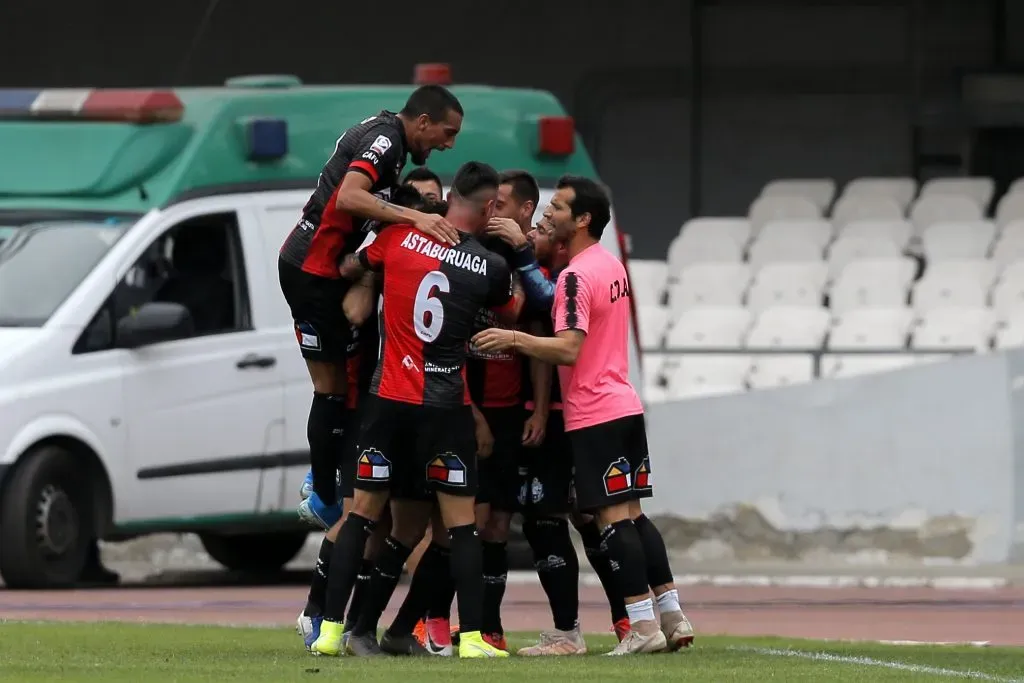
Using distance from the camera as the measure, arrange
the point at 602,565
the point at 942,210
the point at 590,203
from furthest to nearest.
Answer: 1. the point at 942,210
2. the point at 602,565
3. the point at 590,203

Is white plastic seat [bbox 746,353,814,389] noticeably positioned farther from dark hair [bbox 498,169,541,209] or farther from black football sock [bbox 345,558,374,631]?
black football sock [bbox 345,558,374,631]

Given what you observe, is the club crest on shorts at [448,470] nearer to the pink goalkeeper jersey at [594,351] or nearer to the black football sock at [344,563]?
the black football sock at [344,563]

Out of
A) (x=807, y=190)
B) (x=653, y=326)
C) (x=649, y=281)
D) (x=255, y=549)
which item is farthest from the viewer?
(x=807, y=190)

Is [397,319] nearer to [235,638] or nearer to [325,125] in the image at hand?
[235,638]

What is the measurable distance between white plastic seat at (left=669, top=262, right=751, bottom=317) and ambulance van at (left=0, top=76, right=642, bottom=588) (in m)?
6.04

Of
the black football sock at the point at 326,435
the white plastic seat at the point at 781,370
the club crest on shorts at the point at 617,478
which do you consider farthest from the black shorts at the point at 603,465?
the white plastic seat at the point at 781,370

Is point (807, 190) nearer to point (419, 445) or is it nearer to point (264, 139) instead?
point (264, 139)

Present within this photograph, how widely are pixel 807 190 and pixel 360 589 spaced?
13500 mm

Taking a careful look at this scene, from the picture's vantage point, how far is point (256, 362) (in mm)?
14609

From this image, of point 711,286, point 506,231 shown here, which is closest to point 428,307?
point 506,231

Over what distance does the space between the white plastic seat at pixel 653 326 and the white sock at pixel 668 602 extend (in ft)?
32.9

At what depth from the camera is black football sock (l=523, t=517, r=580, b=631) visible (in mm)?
10258

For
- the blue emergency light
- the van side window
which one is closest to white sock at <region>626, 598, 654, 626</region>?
the van side window

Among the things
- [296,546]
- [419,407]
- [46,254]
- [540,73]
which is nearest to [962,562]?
[296,546]
